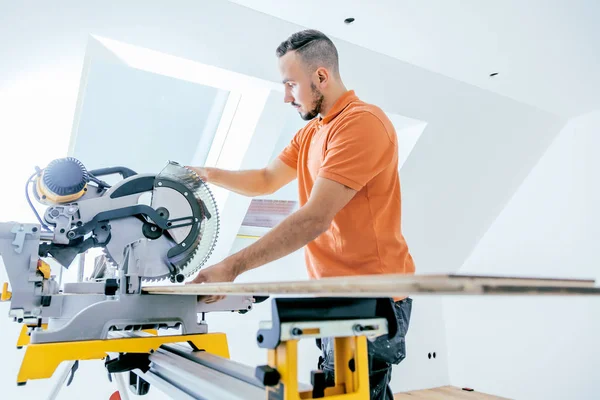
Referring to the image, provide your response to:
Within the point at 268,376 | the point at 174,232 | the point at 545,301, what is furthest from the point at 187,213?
the point at 545,301

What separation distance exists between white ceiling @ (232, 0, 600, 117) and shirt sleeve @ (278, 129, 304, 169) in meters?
0.83

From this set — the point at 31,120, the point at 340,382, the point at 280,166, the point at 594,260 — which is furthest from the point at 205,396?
the point at 594,260

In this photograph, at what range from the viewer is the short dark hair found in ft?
5.18

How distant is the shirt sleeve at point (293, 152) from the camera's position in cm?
184

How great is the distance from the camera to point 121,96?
281 cm

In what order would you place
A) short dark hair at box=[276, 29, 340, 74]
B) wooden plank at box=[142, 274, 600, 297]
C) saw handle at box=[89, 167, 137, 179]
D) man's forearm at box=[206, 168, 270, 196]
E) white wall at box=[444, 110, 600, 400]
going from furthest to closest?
1. white wall at box=[444, 110, 600, 400]
2. man's forearm at box=[206, 168, 270, 196]
3. short dark hair at box=[276, 29, 340, 74]
4. saw handle at box=[89, 167, 137, 179]
5. wooden plank at box=[142, 274, 600, 297]

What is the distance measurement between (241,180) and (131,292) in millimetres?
797

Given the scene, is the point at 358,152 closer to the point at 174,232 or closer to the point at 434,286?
the point at 174,232

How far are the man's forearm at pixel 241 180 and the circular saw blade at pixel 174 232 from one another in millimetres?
335

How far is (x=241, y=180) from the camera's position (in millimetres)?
1866

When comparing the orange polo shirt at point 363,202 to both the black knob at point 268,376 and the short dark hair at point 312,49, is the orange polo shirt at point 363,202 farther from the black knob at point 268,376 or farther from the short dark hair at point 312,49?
the black knob at point 268,376

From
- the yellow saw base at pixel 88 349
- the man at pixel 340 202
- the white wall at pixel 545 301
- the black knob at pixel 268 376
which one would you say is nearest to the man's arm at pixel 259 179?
the man at pixel 340 202

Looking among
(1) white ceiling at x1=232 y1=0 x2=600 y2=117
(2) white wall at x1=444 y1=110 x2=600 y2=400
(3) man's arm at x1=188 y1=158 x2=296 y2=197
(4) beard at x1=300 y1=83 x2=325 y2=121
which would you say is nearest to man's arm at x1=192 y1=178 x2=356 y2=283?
(4) beard at x1=300 y1=83 x2=325 y2=121

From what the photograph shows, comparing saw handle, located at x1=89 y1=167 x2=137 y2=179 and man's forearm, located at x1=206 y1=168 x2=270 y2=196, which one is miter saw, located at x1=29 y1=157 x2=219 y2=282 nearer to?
saw handle, located at x1=89 y1=167 x2=137 y2=179
